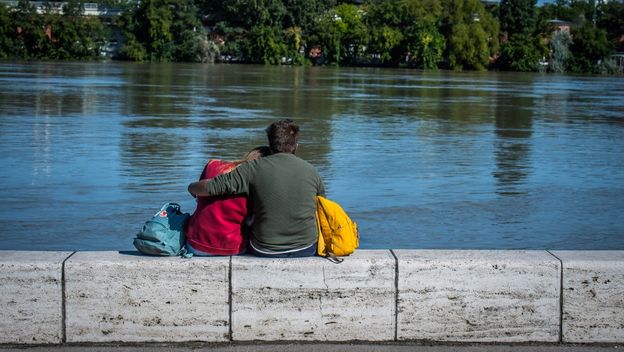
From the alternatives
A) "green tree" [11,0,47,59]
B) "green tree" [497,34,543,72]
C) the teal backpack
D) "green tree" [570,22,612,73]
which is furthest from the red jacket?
"green tree" [570,22,612,73]

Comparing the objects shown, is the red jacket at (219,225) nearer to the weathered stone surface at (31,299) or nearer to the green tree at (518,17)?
the weathered stone surface at (31,299)

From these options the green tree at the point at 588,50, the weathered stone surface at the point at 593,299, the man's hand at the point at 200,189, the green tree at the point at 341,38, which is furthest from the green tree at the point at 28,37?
the weathered stone surface at the point at 593,299

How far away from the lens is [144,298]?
6508mm

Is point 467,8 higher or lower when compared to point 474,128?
higher

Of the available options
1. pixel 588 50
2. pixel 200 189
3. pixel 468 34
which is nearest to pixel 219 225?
pixel 200 189

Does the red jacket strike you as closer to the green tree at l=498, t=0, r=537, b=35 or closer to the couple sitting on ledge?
the couple sitting on ledge

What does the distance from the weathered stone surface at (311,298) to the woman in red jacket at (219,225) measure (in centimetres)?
26

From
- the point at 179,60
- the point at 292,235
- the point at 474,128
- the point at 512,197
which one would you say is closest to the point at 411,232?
the point at 512,197

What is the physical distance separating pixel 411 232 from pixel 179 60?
80548 millimetres

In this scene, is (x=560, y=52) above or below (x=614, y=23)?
below

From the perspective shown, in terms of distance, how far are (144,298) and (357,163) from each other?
39.0 feet

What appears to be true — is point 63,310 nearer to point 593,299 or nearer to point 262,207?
point 262,207

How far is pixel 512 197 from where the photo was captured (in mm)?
14906

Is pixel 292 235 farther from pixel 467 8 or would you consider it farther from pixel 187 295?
pixel 467 8
